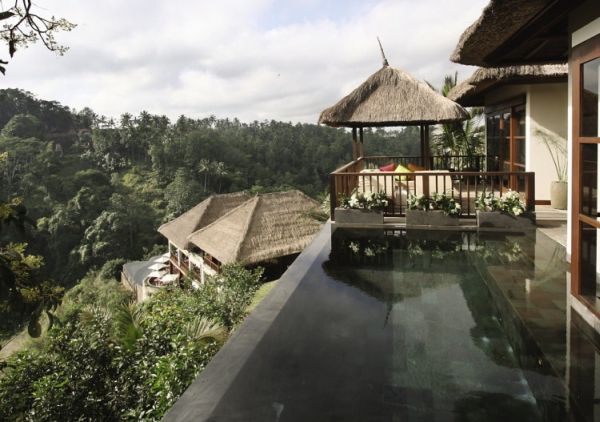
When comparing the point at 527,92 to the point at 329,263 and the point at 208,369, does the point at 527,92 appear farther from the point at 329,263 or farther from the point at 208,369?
the point at 208,369

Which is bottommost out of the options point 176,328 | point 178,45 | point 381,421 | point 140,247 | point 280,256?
point 140,247

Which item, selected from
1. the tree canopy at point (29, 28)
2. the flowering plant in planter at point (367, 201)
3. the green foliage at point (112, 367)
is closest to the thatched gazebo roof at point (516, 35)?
the flowering plant in planter at point (367, 201)

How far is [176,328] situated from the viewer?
6.54 meters

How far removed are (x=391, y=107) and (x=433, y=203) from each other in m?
3.25

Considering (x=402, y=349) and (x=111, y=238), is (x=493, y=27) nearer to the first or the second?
(x=402, y=349)

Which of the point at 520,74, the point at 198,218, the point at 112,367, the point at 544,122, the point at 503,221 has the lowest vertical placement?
the point at 112,367

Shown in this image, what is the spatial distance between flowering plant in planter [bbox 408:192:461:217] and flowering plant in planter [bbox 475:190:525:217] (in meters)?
0.40

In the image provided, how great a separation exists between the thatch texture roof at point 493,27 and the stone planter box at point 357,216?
3081 millimetres

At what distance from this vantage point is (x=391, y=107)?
995 centimetres

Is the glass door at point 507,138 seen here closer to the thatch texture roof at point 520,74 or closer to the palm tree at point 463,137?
the thatch texture roof at point 520,74

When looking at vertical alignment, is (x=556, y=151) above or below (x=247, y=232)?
above

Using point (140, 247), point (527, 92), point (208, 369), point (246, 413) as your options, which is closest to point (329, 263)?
point (208, 369)

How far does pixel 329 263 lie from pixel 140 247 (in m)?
36.4

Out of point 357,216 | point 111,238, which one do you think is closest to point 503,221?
point 357,216
